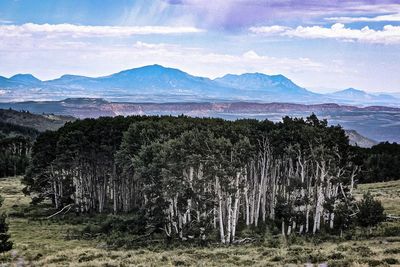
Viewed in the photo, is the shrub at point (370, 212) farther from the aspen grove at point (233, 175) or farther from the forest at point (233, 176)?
the aspen grove at point (233, 175)

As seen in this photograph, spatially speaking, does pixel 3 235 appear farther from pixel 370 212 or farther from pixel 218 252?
pixel 370 212

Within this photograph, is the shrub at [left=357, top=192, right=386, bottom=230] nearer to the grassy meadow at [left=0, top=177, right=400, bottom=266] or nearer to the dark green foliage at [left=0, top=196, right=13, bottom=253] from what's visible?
the grassy meadow at [left=0, top=177, right=400, bottom=266]

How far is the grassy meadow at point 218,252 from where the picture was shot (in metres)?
30.5

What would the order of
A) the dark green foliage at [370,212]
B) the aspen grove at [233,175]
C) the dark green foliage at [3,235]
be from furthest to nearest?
the aspen grove at [233,175], the dark green foliage at [370,212], the dark green foliage at [3,235]

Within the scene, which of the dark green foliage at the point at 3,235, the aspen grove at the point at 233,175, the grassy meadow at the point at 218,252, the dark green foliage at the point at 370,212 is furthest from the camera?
the aspen grove at the point at 233,175

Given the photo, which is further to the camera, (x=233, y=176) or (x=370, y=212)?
(x=233, y=176)

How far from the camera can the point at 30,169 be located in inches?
2926

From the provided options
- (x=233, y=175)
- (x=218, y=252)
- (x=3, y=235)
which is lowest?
(x=218, y=252)

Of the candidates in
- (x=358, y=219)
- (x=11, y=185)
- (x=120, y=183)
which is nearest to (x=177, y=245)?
(x=358, y=219)

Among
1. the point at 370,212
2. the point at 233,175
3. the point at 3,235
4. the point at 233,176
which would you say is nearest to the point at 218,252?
the point at 233,175

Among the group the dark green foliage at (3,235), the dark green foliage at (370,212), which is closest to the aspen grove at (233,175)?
the dark green foliage at (370,212)

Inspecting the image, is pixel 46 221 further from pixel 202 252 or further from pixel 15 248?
pixel 202 252

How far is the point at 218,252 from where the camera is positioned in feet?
124

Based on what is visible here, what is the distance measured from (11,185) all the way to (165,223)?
241 feet
